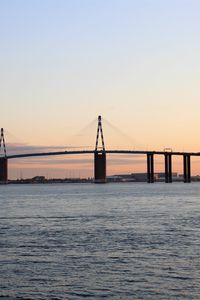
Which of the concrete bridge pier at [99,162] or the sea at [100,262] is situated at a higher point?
the concrete bridge pier at [99,162]

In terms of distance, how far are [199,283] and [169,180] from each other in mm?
153061

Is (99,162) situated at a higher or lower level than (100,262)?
higher

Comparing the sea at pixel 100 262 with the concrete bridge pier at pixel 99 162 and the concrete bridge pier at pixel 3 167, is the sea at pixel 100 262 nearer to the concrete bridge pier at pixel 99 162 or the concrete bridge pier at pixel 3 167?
the concrete bridge pier at pixel 99 162

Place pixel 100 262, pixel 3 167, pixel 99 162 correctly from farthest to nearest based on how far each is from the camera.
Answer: pixel 3 167 → pixel 99 162 → pixel 100 262

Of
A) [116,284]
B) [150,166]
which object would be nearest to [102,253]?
[116,284]

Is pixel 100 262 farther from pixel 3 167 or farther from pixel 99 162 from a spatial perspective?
pixel 3 167

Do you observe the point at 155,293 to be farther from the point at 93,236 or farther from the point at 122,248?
the point at 93,236

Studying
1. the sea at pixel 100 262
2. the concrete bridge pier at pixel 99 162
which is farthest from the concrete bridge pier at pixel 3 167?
the sea at pixel 100 262

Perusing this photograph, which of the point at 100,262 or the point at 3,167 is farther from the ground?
the point at 3,167

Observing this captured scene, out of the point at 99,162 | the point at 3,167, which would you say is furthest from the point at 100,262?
the point at 3,167

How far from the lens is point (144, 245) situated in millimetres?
21656

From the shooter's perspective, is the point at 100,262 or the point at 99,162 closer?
the point at 100,262

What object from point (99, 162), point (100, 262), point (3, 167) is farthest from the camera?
point (3, 167)

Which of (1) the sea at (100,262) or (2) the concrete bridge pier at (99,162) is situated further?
(2) the concrete bridge pier at (99,162)
